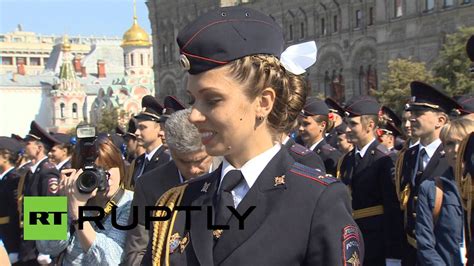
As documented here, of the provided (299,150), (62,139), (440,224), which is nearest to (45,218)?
(440,224)

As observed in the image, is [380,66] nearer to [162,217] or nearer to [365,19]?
[365,19]

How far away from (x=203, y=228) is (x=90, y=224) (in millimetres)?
1681

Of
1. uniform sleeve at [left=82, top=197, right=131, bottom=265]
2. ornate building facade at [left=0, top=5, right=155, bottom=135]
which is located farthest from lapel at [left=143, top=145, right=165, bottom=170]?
ornate building facade at [left=0, top=5, right=155, bottom=135]

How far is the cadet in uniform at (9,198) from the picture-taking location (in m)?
7.89

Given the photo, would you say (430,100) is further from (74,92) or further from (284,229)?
(74,92)

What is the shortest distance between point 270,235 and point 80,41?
13086 centimetres

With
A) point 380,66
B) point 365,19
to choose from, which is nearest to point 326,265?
point 380,66

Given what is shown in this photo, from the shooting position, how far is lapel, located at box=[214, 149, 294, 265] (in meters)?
2.20

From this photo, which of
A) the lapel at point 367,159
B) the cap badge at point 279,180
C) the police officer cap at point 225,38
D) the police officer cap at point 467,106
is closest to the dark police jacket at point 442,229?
the police officer cap at point 467,106

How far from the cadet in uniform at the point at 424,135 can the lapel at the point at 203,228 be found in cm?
438

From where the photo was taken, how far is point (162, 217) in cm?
241

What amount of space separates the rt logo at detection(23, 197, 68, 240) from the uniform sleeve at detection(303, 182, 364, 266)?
1499mm

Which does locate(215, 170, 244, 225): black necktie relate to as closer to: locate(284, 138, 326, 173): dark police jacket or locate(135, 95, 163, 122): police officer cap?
locate(284, 138, 326, 173): dark police jacket

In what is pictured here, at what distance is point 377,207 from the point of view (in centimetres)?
A: 709
